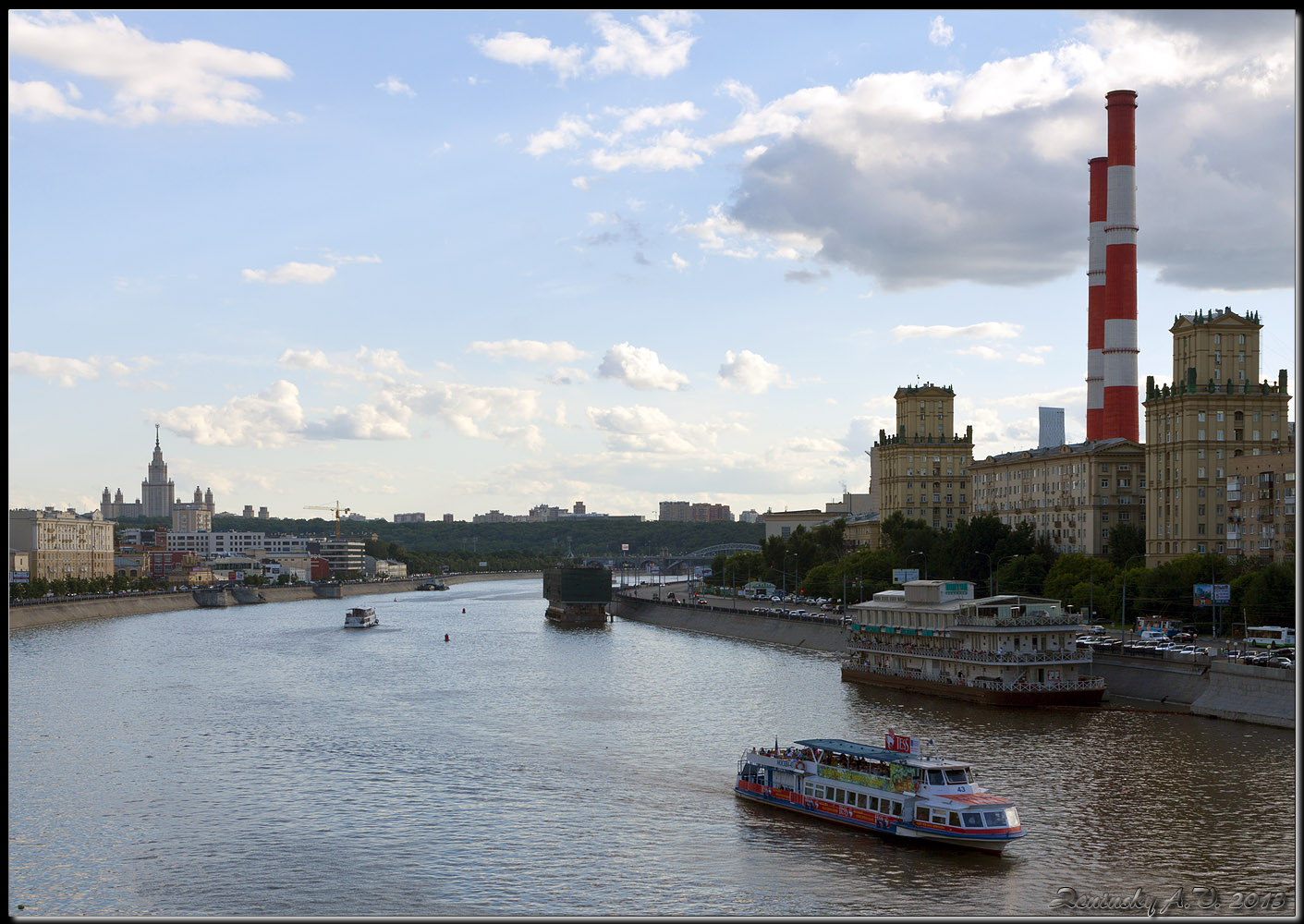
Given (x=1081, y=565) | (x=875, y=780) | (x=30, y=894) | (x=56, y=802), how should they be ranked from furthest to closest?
(x=1081, y=565)
(x=56, y=802)
(x=875, y=780)
(x=30, y=894)

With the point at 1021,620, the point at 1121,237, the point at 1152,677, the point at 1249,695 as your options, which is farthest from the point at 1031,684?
the point at 1121,237

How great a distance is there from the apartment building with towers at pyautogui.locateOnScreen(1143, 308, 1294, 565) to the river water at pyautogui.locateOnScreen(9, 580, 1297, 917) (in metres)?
52.6

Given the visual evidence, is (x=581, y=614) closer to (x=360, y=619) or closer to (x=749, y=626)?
(x=360, y=619)

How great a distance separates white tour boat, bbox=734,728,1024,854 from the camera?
44.5m

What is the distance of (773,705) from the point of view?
273ft

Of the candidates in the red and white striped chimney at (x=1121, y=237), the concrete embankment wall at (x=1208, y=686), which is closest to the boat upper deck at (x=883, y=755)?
the concrete embankment wall at (x=1208, y=686)

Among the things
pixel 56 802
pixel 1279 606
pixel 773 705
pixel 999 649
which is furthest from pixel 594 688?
pixel 1279 606

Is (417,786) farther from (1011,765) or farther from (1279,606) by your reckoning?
(1279,606)

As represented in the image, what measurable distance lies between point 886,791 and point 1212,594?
63.5m

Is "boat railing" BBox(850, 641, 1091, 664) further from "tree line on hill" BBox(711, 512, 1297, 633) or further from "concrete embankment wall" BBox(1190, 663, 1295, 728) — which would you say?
"tree line on hill" BBox(711, 512, 1297, 633)

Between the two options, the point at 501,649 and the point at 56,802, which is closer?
the point at 56,802

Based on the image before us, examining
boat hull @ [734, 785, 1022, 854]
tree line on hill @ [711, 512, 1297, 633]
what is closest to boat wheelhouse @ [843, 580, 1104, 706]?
tree line on hill @ [711, 512, 1297, 633]

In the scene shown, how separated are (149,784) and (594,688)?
43.6 metres

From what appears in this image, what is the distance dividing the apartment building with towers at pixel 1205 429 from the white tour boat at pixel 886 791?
83.9 meters
